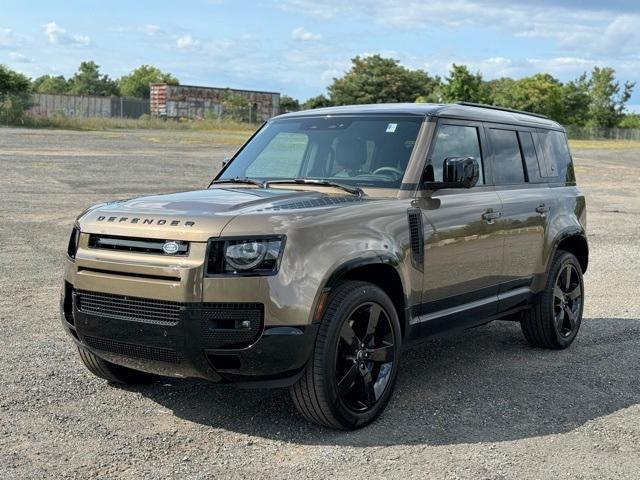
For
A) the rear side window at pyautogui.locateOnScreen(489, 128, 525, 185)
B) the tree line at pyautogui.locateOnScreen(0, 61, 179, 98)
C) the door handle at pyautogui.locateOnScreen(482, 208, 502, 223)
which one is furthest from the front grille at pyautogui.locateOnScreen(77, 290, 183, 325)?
the tree line at pyautogui.locateOnScreen(0, 61, 179, 98)

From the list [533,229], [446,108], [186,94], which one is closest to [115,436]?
[446,108]

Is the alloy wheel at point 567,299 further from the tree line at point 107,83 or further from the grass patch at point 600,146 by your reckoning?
the tree line at point 107,83

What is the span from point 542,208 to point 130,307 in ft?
12.1

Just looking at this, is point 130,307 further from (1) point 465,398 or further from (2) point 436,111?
(2) point 436,111

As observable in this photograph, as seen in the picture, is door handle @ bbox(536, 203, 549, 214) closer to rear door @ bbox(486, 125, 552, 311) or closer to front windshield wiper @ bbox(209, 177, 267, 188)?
rear door @ bbox(486, 125, 552, 311)

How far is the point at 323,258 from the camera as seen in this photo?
452 centimetres

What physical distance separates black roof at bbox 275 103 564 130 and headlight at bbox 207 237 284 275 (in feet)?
6.48

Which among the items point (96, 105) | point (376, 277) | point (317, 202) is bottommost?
point (376, 277)

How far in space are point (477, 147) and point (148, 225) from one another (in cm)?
282

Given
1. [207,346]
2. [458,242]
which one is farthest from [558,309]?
[207,346]

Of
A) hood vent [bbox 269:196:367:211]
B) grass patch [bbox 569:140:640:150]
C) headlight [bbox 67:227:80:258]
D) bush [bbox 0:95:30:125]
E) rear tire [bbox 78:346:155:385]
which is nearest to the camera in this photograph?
hood vent [bbox 269:196:367:211]

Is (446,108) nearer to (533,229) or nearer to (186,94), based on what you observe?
(533,229)

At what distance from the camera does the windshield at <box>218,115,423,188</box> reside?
5648mm

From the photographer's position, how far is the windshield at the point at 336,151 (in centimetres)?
565
